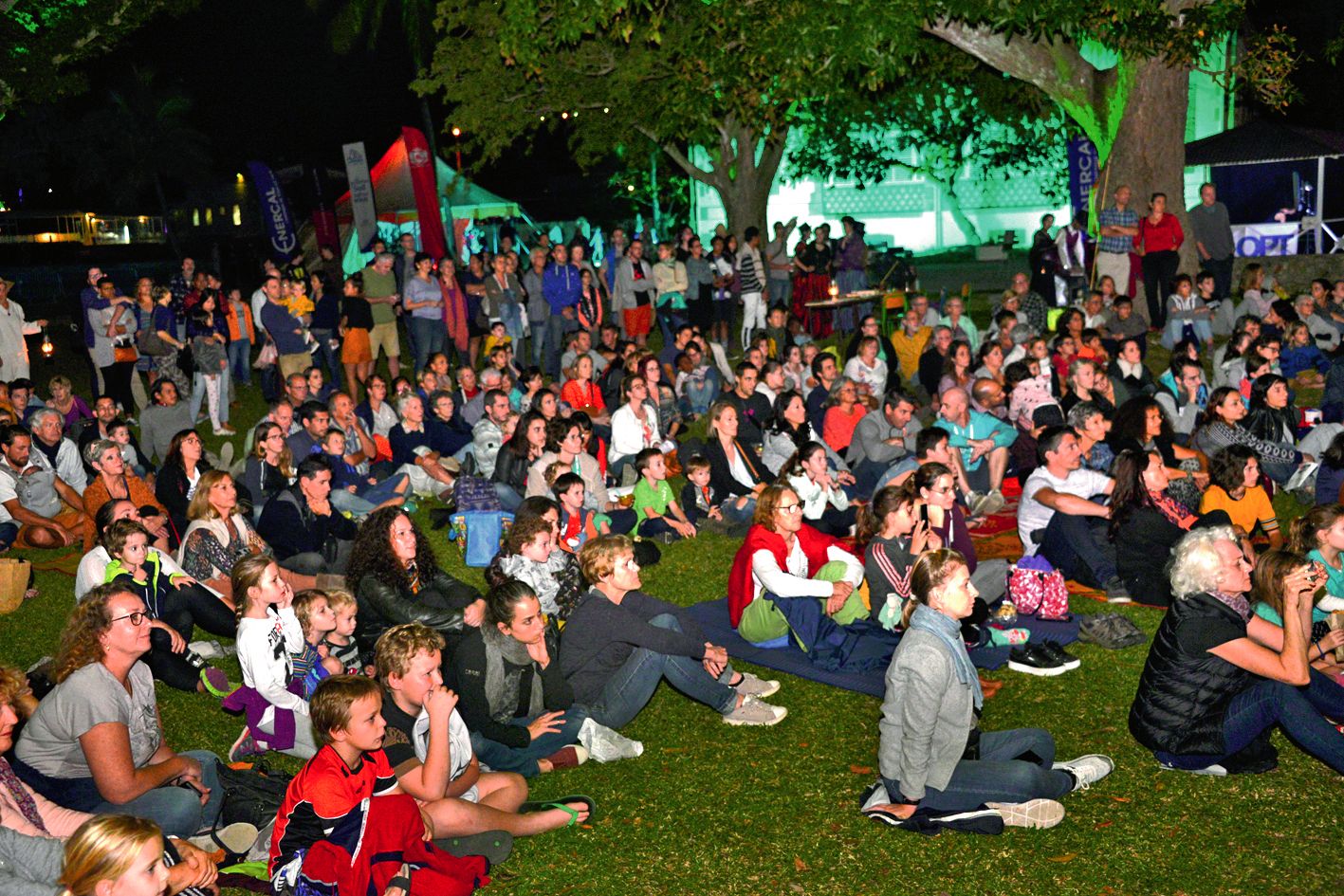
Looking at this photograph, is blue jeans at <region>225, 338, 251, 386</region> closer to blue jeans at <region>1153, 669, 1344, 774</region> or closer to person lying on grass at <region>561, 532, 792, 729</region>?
person lying on grass at <region>561, 532, 792, 729</region>

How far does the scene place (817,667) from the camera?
8055 millimetres

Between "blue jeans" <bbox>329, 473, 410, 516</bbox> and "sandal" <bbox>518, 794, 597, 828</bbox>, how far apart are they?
5.29m

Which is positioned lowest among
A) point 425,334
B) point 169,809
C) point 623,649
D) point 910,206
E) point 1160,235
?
point 169,809

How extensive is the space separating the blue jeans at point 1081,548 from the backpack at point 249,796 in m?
5.53

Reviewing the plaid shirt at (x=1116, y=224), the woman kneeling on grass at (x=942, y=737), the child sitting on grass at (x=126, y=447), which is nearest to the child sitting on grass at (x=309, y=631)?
the woman kneeling on grass at (x=942, y=737)

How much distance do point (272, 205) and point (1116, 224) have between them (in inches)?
579

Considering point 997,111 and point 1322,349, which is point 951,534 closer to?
point 1322,349

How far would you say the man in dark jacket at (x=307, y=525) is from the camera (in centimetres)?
946

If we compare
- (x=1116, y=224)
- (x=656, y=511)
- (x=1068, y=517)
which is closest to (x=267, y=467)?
(x=656, y=511)

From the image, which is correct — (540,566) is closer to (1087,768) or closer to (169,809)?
(169,809)

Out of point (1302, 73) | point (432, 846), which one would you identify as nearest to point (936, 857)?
point (432, 846)

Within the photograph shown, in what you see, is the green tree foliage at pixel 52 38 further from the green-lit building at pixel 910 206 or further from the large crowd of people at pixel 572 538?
the green-lit building at pixel 910 206

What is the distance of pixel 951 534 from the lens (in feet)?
28.1

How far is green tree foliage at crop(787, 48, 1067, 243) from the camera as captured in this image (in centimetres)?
2709
